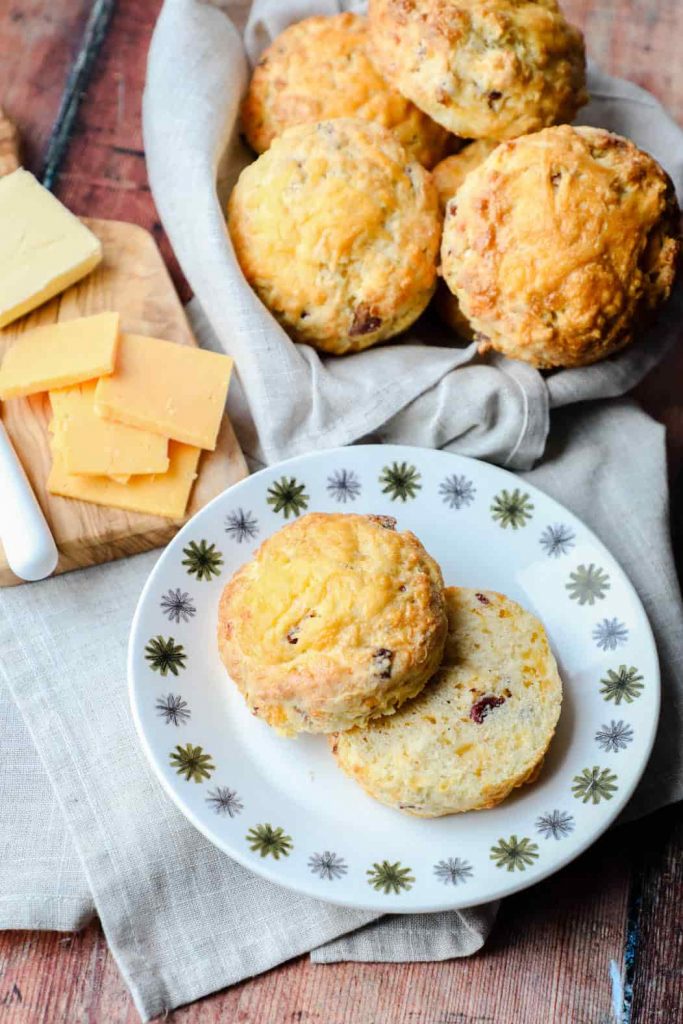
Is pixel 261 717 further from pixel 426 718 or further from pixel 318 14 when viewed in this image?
pixel 318 14

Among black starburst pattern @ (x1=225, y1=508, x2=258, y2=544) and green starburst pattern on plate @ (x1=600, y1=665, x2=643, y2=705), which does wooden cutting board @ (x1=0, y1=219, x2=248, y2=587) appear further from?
green starburst pattern on plate @ (x1=600, y1=665, x2=643, y2=705)

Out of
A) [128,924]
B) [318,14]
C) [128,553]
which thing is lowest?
[128,924]

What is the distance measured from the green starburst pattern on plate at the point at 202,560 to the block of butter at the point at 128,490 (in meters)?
0.18

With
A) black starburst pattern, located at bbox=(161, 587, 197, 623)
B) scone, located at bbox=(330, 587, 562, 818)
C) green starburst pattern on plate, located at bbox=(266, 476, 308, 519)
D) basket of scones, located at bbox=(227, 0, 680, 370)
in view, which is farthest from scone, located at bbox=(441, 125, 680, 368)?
black starburst pattern, located at bbox=(161, 587, 197, 623)

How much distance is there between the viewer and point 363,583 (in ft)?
7.77

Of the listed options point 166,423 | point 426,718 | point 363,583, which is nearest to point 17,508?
point 166,423

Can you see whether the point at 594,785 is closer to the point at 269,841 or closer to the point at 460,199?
the point at 269,841

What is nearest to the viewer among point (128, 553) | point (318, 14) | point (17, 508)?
point (17, 508)

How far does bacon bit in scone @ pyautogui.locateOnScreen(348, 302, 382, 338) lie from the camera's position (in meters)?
2.86

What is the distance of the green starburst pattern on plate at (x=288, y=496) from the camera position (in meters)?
2.78

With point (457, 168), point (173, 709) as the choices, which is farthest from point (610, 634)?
point (457, 168)

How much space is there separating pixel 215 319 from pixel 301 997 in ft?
5.63

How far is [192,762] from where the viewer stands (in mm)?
2477

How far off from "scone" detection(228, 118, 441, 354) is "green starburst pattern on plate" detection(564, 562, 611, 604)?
806mm
